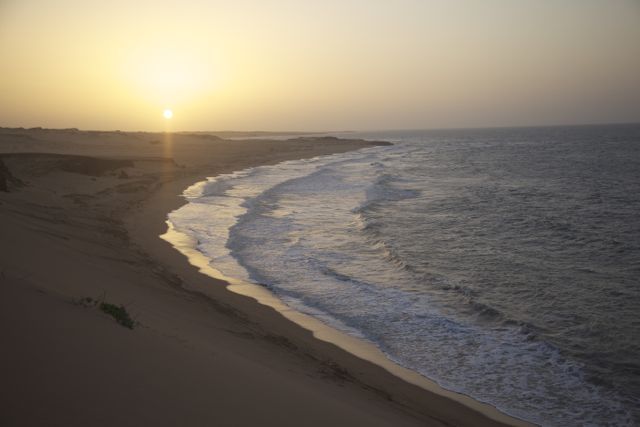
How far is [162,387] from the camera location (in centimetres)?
473

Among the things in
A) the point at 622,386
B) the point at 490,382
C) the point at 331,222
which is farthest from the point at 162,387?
the point at 331,222

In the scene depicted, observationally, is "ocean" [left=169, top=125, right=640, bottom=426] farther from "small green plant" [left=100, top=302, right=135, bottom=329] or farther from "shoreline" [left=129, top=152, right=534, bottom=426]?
"small green plant" [left=100, top=302, right=135, bottom=329]

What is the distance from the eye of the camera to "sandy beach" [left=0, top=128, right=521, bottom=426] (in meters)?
4.23

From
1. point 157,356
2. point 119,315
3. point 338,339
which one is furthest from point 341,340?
point 157,356

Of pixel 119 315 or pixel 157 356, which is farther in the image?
pixel 119 315

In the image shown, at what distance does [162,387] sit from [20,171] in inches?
1033

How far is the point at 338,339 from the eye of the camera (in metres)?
9.54

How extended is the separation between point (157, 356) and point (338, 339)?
4744mm

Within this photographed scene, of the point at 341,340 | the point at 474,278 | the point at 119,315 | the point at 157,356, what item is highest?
the point at 119,315

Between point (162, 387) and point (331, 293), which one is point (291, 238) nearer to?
point (331, 293)

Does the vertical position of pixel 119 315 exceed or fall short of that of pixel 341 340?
it exceeds it

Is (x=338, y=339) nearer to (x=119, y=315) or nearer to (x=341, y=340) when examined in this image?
(x=341, y=340)

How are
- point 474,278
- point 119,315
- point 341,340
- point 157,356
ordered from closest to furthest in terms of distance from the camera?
point 157,356 → point 119,315 → point 341,340 → point 474,278

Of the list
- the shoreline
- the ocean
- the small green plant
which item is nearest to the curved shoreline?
the shoreline
